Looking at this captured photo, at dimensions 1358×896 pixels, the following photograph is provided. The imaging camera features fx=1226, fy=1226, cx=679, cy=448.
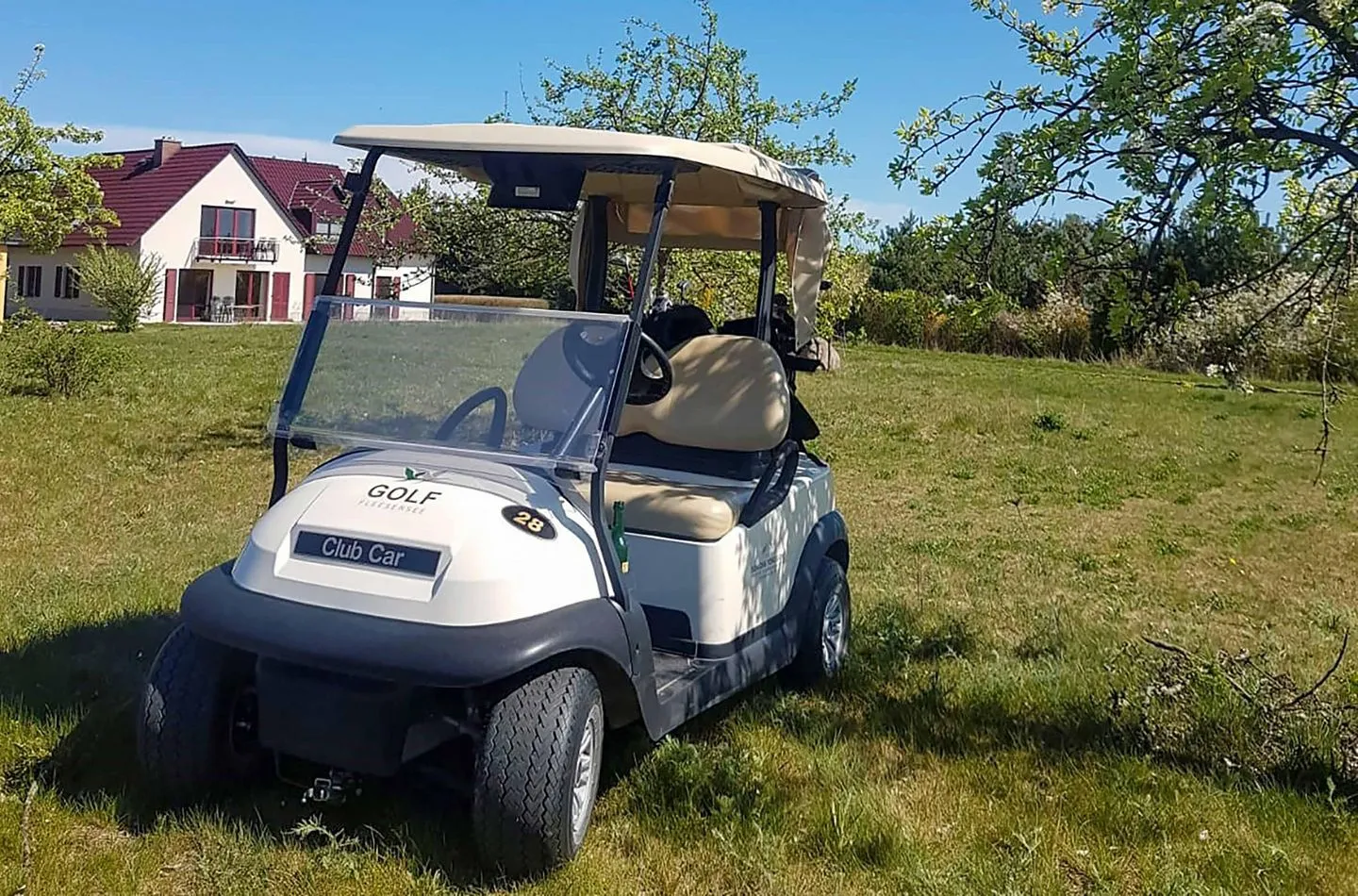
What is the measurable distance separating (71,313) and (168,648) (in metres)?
39.8

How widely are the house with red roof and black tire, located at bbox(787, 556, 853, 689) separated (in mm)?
34121

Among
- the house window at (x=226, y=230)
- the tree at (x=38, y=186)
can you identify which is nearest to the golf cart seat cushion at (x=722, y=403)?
the tree at (x=38, y=186)

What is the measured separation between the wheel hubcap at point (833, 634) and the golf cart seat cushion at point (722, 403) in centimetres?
78

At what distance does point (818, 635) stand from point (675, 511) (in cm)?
106

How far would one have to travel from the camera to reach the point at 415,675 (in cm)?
303

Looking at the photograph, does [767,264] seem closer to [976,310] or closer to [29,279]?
[976,310]

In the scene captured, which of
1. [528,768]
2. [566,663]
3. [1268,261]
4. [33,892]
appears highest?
[1268,261]

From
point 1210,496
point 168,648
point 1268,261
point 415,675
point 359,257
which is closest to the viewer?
point 415,675

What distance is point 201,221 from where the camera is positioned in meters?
40.0

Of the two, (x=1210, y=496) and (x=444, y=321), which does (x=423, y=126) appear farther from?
(x=1210, y=496)

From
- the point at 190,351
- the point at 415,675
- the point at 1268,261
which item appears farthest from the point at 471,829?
the point at 190,351

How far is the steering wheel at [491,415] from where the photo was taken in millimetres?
3842

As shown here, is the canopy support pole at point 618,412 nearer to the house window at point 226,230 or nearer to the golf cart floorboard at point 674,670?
the golf cart floorboard at point 674,670

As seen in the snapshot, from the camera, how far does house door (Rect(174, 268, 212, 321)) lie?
40469mm
